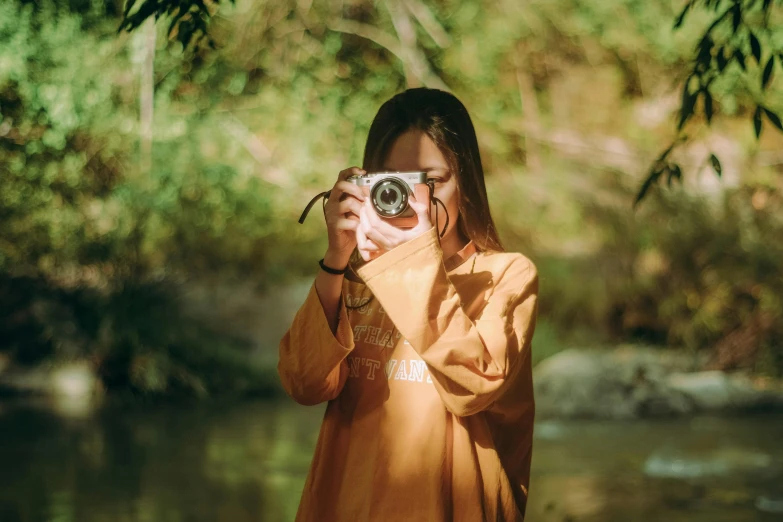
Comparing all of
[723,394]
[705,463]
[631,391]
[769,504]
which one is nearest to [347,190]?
[769,504]

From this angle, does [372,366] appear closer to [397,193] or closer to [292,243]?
[397,193]

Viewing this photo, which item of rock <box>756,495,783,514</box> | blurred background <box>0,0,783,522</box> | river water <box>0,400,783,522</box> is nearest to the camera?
river water <box>0,400,783,522</box>

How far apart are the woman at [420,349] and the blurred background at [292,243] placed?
304 cm

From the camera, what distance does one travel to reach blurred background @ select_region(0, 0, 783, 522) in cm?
558

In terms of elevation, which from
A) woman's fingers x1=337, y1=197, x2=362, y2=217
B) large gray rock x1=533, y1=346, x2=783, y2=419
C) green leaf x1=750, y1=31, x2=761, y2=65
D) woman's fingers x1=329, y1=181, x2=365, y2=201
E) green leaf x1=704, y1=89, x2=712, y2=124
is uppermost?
green leaf x1=750, y1=31, x2=761, y2=65

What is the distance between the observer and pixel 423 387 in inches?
61.9

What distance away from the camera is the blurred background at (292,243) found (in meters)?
5.58

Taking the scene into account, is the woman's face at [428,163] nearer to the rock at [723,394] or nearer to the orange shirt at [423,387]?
the orange shirt at [423,387]

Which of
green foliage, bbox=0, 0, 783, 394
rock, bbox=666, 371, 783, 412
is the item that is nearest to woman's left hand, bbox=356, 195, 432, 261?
green foliage, bbox=0, 0, 783, 394

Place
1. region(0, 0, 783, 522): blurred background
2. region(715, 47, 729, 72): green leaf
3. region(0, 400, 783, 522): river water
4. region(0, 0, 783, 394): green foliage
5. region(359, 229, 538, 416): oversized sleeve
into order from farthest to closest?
region(0, 0, 783, 394): green foliage → region(0, 0, 783, 522): blurred background → region(0, 400, 783, 522): river water → region(715, 47, 729, 72): green leaf → region(359, 229, 538, 416): oversized sleeve

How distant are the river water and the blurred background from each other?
0.03m

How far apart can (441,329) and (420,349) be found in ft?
0.14

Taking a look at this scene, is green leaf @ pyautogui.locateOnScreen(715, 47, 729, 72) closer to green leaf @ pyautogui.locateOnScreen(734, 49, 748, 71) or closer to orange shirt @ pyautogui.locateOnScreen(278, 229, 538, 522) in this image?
green leaf @ pyautogui.locateOnScreen(734, 49, 748, 71)

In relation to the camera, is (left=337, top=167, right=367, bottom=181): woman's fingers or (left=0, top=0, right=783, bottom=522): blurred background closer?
(left=337, top=167, right=367, bottom=181): woman's fingers
